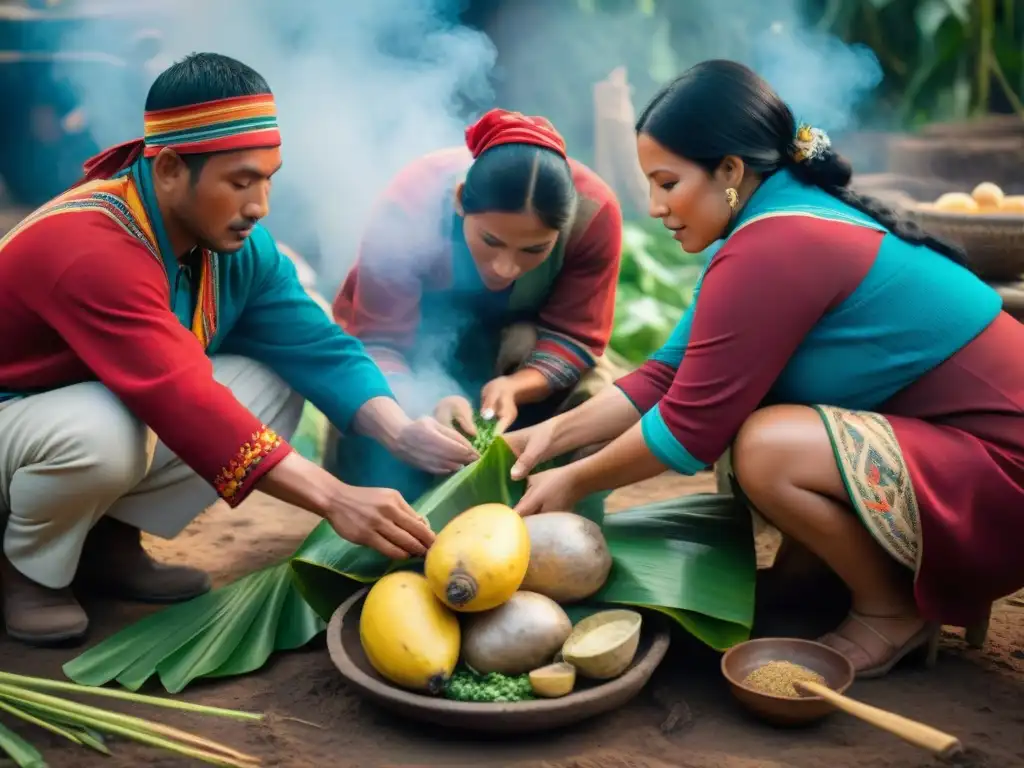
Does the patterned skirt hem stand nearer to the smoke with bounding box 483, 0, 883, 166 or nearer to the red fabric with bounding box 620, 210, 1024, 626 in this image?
the red fabric with bounding box 620, 210, 1024, 626

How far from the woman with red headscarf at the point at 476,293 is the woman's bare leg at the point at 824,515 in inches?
37.4

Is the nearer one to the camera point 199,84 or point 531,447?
point 199,84

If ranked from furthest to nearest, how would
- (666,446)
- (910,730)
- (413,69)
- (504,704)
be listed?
(413,69) → (666,446) → (504,704) → (910,730)

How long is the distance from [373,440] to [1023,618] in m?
1.96

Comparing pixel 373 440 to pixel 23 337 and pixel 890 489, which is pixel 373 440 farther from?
pixel 890 489

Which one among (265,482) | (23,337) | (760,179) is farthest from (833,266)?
(23,337)

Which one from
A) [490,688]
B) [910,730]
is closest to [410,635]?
[490,688]

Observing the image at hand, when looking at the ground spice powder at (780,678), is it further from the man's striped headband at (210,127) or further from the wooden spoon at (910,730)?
the man's striped headband at (210,127)

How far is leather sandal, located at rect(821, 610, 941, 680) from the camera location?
104 inches

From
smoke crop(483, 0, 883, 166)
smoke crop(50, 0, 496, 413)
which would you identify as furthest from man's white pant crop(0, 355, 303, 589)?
smoke crop(483, 0, 883, 166)

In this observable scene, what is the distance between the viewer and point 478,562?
7.78 ft

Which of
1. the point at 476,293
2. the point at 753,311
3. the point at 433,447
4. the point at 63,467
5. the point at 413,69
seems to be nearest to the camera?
the point at 753,311

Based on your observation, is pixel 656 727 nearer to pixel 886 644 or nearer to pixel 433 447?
pixel 886 644

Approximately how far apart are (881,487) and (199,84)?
186 cm
